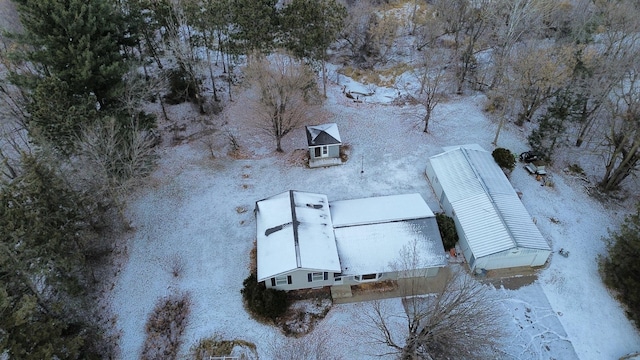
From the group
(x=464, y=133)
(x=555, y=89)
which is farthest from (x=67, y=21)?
(x=555, y=89)

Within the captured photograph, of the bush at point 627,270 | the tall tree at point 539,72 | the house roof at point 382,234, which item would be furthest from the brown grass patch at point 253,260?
the tall tree at point 539,72

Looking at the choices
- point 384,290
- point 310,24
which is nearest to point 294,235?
point 384,290

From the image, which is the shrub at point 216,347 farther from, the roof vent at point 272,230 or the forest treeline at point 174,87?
the roof vent at point 272,230

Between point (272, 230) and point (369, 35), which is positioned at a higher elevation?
point (369, 35)

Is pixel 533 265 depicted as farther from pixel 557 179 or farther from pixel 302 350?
pixel 302 350

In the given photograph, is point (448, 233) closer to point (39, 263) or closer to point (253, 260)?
point (253, 260)

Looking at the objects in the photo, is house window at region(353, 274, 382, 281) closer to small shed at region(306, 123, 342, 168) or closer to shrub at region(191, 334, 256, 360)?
shrub at region(191, 334, 256, 360)
